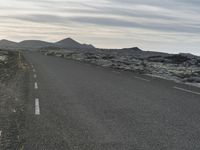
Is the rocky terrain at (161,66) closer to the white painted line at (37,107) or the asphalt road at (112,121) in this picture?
the asphalt road at (112,121)

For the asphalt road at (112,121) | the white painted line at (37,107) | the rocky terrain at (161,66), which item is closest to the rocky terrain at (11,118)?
the asphalt road at (112,121)

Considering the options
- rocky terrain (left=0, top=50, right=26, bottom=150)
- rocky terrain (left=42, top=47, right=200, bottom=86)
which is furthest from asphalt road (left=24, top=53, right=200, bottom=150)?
rocky terrain (left=42, top=47, right=200, bottom=86)

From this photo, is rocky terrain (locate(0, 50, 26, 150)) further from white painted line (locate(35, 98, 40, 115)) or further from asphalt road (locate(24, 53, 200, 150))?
white painted line (locate(35, 98, 40, 115))

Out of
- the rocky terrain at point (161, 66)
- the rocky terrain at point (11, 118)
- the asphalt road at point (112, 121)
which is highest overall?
the asphalt road at point (112, 121)

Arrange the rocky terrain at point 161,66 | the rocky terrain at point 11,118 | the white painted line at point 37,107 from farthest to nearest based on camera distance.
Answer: the rocky terrain at point 161,66 → the white painted line at point 37,107 → the rocky terrain at point 11,118

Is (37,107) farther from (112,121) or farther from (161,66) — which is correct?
(161,66)

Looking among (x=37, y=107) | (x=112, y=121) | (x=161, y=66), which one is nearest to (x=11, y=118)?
(x=37, y=107)

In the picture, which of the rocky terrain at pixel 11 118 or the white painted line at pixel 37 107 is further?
the white painted line at pixel 37 107

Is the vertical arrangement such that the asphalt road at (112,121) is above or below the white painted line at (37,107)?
above

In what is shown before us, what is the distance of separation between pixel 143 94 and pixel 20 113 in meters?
5.64

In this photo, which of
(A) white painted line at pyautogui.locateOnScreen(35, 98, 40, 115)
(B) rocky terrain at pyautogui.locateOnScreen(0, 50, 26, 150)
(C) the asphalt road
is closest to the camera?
(C) the asphalt road

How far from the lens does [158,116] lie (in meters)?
9.99

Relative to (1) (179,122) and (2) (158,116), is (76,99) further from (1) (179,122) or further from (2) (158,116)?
(1) (179,122)

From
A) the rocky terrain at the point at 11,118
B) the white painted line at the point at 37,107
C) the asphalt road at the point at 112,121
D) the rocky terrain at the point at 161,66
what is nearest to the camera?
the asphalt road at the point at 112,121
